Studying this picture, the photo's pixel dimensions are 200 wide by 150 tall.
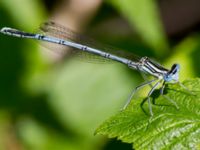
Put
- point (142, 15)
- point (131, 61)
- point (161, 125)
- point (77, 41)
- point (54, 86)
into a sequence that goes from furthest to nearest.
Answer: point (54, 86)
point (77, 41)
point (142, 15)
point (131, 61)
point (161, 125)

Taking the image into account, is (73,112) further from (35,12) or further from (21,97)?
(35,12)

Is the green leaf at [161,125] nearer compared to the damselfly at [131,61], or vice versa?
the green leaf at [161,125]

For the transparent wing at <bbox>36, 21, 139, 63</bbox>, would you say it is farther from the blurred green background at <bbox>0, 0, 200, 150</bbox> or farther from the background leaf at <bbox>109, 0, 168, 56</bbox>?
the blurred green background at <bbox>0, 0, 200, 150</bbox>

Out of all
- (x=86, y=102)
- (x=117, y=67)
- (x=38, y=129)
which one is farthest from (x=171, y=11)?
(x=38, y=129)

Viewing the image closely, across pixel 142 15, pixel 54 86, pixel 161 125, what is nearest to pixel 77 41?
pixel 142 15

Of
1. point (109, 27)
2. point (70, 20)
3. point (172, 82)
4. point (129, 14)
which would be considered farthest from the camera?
point (109, 27)

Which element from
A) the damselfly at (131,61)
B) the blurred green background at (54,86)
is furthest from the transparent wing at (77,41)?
the blurred green background at (54,86)

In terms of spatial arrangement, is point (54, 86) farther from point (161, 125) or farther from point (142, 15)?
point (161, 125)

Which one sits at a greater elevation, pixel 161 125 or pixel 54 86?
pixel 54 86

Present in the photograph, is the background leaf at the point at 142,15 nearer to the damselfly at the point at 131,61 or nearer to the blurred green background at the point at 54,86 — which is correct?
the damselfly at the point at 131,61
